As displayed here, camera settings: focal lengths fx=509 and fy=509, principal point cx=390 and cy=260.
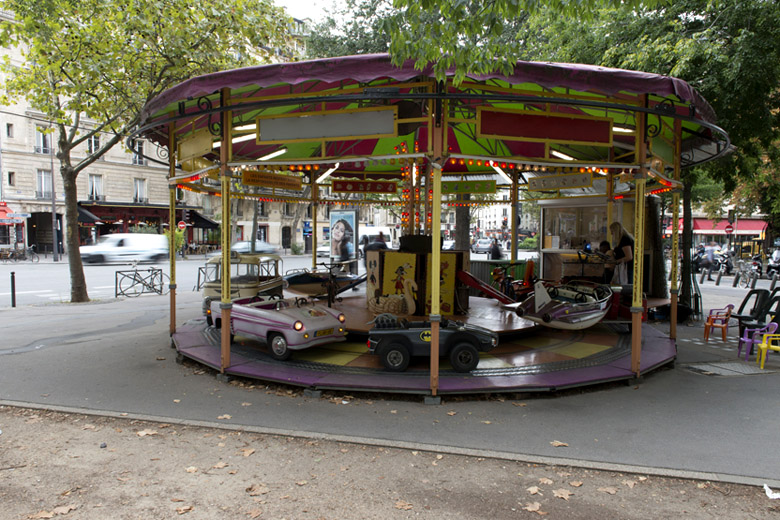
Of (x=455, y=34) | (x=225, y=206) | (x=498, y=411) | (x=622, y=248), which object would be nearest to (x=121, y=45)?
(x=225, y=206)

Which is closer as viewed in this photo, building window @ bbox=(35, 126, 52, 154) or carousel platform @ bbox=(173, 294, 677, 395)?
carousel platform @ bbox=(173, 294, 677, 395)

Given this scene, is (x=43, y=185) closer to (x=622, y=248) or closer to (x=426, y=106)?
(x=426, y=106)

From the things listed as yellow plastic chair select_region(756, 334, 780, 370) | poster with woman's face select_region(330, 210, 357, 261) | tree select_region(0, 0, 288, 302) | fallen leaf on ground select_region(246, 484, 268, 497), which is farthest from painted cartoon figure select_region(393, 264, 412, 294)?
poster with woman's face select_region(330, 210, 357, 261)

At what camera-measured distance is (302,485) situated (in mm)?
4219

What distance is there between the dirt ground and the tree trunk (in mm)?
11618

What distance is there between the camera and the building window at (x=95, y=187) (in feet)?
147

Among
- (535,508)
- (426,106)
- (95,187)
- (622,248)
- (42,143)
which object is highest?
(42,143)

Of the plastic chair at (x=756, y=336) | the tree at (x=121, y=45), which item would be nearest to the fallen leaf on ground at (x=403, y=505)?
the plastic chair at (x=756, y=336)

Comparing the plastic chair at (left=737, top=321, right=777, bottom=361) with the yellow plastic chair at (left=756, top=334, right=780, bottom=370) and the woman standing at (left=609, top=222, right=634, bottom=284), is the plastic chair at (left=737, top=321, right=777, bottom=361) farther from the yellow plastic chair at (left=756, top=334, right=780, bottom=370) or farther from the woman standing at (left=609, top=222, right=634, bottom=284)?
the woman standing at (left=609, top=222, right=634, bottom=284)

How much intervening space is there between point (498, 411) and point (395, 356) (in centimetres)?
160

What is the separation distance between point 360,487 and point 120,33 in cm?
1348

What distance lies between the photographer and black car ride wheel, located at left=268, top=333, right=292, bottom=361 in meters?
7.42

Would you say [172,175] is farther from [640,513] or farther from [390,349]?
[640,513]

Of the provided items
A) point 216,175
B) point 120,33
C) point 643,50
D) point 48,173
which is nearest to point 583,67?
point 216,175
